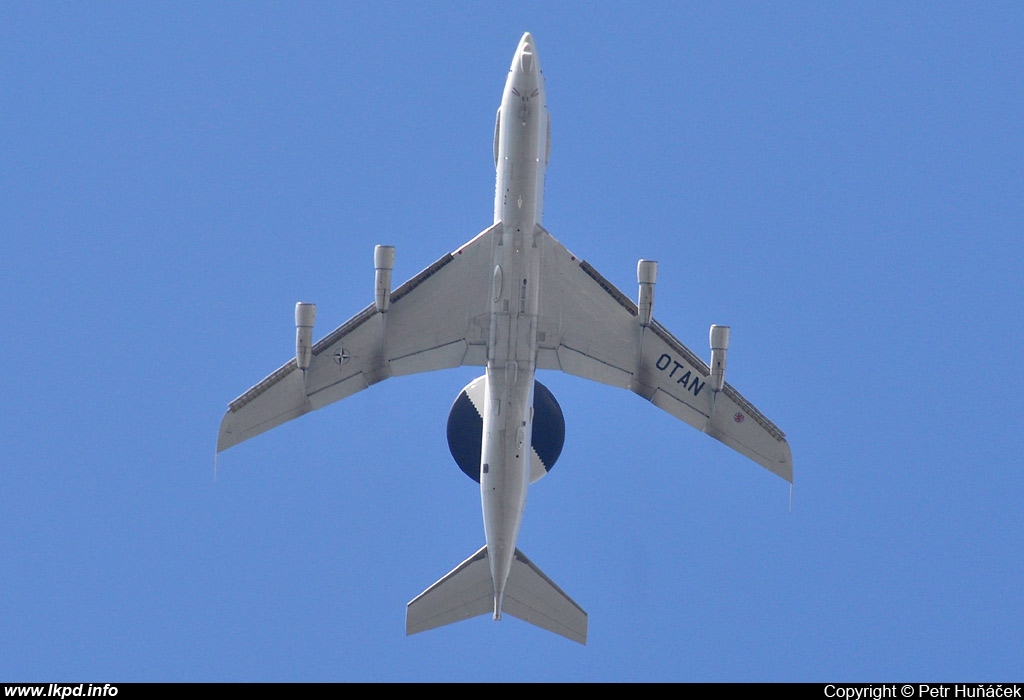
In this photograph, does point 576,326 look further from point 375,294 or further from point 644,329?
point 375,294

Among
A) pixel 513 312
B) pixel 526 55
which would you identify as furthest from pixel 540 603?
pixel 526 55

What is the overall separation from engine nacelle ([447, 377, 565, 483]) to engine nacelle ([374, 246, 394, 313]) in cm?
440

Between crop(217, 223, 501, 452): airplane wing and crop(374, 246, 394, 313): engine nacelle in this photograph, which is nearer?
crop(374, 246, 394, 313): engine nacelle

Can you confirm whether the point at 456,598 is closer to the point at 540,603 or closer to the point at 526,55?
the point at 540,603

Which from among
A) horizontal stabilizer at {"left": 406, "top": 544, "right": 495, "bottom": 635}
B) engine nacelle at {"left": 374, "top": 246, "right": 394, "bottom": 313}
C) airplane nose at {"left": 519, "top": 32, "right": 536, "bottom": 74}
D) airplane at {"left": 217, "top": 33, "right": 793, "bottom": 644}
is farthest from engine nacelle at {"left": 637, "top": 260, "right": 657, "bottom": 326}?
horizontal stabilizer at {"left": 406, "top": 544, "right": 495, "bottom": 635}

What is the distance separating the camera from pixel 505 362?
49344 mm

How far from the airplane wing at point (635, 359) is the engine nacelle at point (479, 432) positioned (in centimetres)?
218

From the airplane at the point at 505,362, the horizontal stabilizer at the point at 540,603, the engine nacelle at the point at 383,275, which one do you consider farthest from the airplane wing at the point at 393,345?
the horizontal stabilizer at the point at 540,603

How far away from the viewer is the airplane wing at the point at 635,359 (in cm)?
5050

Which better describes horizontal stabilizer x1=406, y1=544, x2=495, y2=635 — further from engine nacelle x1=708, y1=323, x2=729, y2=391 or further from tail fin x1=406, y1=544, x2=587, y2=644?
engine nacelle x1=708, y1=323, x2=729, y2=391

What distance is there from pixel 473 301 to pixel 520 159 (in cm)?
510

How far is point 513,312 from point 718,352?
6293 millimetres

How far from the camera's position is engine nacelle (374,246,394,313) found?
48.4m

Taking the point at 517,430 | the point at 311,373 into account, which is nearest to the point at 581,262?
the point at 517,430
